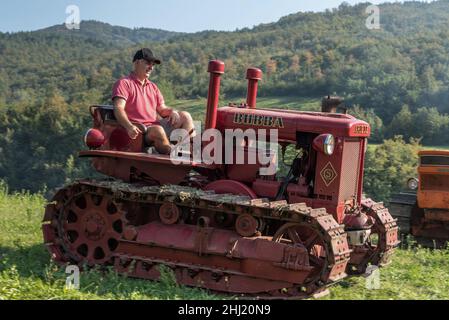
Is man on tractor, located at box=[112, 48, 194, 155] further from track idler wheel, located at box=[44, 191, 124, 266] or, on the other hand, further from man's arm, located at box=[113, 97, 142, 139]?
track idler wheel, located at box=[44, 191, 124, 266]

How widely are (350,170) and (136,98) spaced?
8.64ft

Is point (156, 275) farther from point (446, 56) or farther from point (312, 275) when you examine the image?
point (446, 56)

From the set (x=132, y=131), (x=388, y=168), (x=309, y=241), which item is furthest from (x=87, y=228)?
(x=388, y=168)

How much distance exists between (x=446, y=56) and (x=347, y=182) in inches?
2742

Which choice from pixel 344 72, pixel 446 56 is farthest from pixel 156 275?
pixel 446 56

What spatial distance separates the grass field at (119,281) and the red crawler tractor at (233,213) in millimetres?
303

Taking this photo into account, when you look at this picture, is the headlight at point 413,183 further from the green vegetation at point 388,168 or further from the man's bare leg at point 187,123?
the green vegetation at point 388,168

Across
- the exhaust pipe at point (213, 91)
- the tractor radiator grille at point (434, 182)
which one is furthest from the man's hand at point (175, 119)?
the tractor radiator grille at point (434, 182)

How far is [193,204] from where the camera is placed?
22.7ft

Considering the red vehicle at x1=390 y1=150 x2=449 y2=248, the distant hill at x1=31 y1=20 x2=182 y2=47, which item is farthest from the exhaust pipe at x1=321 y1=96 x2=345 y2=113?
the distant hill at x1=31 y1=20 x2=182 y2=47

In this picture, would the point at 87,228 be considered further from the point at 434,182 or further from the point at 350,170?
the point at 434,182

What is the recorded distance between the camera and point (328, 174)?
23.0 ft
